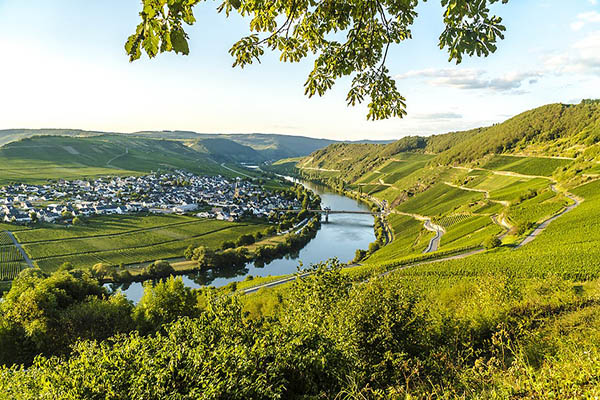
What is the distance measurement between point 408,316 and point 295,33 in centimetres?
815

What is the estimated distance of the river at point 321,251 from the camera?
2176 inches

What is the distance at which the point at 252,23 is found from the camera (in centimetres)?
512

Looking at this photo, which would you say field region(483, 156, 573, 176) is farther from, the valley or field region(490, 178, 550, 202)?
field region(490, 178, 550, 202)

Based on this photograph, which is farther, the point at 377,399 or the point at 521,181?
the point at 521,181

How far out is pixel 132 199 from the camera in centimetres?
10450

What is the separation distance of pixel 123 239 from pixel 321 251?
45.7 meters

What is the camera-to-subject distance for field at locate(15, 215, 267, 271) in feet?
189

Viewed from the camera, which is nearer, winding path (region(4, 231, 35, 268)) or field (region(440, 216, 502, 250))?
field (region(440, 216, 502, 250))

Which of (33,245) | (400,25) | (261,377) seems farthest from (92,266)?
(400,25)

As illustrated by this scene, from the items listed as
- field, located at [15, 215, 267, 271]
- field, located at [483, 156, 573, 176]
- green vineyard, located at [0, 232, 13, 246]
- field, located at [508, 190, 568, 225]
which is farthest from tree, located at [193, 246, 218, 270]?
field, located at [483, 156, 573, 176]

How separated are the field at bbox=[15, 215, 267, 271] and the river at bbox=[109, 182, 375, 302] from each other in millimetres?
12542

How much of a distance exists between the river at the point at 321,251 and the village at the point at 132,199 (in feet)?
Answer: 79.2

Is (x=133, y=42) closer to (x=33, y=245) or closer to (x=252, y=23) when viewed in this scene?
(x=252, y=23)

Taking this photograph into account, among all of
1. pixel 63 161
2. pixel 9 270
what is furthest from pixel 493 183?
pixel 63 161
